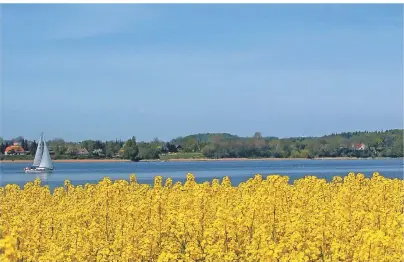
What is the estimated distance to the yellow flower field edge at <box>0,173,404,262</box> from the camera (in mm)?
11328

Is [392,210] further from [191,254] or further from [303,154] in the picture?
[303,154]

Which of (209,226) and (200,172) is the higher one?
(200,172)

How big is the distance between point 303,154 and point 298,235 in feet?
251

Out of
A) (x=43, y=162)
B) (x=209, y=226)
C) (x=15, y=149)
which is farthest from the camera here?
(x=15, y=149)

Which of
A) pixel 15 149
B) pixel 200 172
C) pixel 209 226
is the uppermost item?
pixel 15 149

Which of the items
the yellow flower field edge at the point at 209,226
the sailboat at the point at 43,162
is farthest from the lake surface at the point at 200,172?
the yellow flower field edge at the point at 209,226

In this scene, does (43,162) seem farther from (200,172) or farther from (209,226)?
(209,226)

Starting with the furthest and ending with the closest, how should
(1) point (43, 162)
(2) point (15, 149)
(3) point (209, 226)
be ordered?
(2) point (15, 149)
(1) point (43, 162)
(3) point (209, 226)

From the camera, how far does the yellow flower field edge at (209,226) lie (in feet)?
37.2

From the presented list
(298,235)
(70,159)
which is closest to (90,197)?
(298,235)

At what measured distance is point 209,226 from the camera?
505 inches

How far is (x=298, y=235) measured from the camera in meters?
11.7

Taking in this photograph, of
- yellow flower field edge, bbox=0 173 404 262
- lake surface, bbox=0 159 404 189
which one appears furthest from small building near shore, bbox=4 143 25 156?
yellow flower field edge, bbox=0 173 404 262

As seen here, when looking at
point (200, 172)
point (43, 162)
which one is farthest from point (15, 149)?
point (200, 172)
